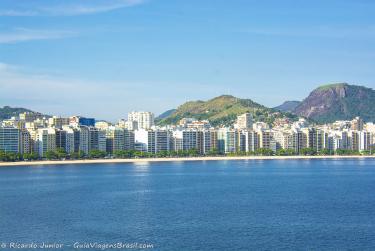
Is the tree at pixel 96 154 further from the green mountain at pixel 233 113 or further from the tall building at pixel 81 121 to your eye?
the green mountain at pixel 233 113

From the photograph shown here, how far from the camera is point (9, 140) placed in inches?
3743

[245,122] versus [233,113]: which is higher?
[233,113]

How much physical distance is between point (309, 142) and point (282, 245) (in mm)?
96439

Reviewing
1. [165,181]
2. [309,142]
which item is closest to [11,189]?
[165,181]

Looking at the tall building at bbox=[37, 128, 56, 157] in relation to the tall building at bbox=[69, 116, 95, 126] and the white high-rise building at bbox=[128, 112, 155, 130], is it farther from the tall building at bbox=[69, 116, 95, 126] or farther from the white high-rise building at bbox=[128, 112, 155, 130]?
the white high-rise building at bbox=[128, 112, 155, 130]

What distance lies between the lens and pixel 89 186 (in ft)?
167

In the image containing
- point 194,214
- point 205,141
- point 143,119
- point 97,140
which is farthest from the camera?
point 143,119

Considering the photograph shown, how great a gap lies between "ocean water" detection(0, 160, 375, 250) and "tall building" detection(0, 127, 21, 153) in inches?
1622

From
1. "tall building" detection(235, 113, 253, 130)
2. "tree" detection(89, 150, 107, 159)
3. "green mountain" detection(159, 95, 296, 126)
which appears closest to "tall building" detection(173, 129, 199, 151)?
"tree" detection(89, 150, 107, 159)

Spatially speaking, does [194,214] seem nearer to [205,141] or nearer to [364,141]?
[205,141]

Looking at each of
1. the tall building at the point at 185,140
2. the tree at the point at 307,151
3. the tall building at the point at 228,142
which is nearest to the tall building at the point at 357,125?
the tree at the point at 307,151

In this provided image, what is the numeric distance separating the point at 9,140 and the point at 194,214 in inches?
2598

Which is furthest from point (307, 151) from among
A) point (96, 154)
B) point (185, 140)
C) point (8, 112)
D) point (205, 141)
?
point (8, 112)

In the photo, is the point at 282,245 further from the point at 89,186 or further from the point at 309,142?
the point at 309,142
